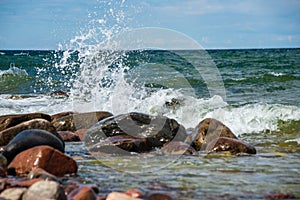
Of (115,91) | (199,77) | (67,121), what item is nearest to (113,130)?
(67,121)

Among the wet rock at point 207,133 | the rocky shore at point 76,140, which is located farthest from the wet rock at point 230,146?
the wet rock at point 207,133

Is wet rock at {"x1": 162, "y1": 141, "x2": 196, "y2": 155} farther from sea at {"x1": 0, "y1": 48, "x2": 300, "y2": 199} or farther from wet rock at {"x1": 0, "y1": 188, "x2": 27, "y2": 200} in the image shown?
wet rock at {"x1": 0, "y1": 188, "x2": 27, "y2": 200}

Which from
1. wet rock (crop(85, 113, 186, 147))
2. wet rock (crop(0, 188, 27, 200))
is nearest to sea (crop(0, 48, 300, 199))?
wet rock (crop(85, 113, 186, 147))

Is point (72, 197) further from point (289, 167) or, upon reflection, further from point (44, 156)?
point (289, 167)

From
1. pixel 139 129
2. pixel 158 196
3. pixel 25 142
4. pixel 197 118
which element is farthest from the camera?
pixel 197 118

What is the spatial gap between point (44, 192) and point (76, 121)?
4465 mm

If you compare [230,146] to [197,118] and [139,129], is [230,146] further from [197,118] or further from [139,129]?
[197,118]

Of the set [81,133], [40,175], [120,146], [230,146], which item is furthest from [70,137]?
[40,175]

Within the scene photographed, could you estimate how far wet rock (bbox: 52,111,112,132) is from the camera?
26.1ft

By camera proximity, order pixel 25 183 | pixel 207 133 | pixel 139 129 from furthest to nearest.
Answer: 1. pixel 139 129
2. pixel 207 133
3. pixel 25 183

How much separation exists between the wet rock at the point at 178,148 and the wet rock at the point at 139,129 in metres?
0.35

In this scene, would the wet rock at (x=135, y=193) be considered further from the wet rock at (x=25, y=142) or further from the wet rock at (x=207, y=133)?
the wet rock at (x=207, y=133)

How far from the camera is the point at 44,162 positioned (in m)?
4.64

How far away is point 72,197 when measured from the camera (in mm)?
3762
